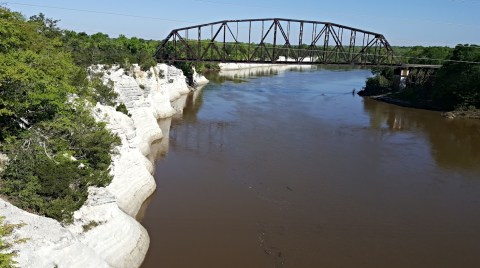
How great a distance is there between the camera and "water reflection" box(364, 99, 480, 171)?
101 feet

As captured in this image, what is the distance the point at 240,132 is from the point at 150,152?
382 inches

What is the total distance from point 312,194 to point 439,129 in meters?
25.7

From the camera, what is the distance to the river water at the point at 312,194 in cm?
1598

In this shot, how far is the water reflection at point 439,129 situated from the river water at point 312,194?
0.22 metres

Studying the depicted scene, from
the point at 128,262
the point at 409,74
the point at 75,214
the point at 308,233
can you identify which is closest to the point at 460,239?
the point at 308,233

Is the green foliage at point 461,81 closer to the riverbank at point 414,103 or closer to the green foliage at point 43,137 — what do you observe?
the riverbank at point 414,103

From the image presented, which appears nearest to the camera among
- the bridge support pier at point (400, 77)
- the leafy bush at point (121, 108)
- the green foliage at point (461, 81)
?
the leafy bush at point (121, 108)

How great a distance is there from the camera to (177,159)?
27.2 metres

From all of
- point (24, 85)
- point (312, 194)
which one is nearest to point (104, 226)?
point (24, 85)

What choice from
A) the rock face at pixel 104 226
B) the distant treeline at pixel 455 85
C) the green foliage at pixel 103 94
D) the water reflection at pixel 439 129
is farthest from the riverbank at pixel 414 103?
the rock face at pixel 104 226

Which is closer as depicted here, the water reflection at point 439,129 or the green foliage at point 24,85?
the green foliage at point 24,85

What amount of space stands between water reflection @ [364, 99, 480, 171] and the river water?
0.22 metres

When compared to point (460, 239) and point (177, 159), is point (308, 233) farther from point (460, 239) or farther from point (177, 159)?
point (177, 159)

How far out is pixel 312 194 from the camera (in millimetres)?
21531
